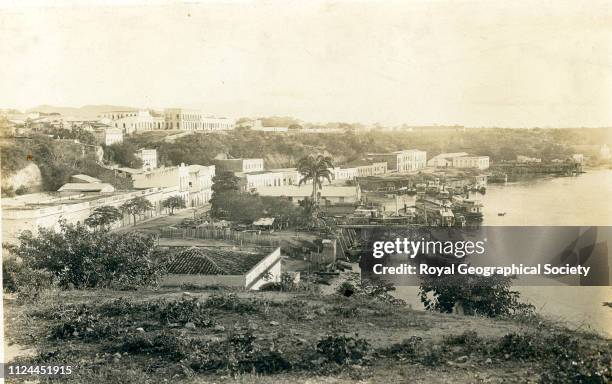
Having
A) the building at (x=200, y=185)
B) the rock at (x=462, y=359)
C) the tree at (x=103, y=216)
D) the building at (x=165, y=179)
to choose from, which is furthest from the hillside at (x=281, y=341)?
the building at (x=165, y=179)

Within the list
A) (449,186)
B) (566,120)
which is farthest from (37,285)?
(566,120)

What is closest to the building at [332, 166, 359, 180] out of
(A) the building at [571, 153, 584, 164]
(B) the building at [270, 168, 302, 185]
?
(B) the building at [270, 168, 302, 185]

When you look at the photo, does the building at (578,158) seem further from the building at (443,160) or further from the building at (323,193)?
the building at (323,193)

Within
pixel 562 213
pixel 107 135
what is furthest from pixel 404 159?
pixel 107 135

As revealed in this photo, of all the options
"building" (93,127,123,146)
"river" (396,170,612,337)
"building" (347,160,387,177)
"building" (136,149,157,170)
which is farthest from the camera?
"building" (136,149,157,170)

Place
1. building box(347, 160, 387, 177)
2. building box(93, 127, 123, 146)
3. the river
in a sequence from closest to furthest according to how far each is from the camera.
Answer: the river < building box(347, 160, 387, 177) < building box(93, 127, 123, 146)

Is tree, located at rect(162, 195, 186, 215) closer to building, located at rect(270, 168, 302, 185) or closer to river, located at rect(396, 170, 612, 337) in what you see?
building, located at rect(270, 168, 302, 185)

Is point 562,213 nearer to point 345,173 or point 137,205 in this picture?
point 345,173
